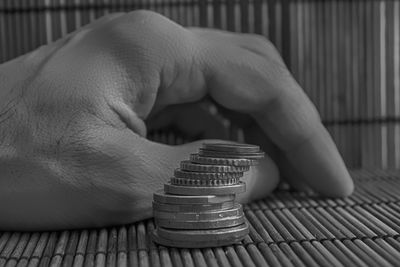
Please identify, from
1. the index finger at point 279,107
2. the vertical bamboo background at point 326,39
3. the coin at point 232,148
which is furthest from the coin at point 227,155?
the vertical bamboo background at point 326,39

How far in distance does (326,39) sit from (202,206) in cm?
80

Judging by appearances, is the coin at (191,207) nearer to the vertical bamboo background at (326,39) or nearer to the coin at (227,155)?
the coin at (227,155)

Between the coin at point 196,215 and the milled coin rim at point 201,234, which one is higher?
the coin at point 196,215

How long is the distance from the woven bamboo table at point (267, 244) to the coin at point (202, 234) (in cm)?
1

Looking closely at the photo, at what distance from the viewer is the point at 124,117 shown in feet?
3.46

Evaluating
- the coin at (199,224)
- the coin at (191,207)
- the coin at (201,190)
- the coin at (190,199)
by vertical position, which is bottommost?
the coin at (199,224)

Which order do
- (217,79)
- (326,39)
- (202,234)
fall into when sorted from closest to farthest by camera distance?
(202,234)
(217,79)
(326,39)

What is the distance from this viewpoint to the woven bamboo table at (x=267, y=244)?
810 mm

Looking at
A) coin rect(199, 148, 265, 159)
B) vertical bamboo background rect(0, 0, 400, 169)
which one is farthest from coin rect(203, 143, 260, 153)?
vertical bamboo background rect(0, 0, 400, 169)

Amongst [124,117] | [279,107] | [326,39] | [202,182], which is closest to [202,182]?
[202,182]

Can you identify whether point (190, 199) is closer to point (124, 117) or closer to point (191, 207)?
point (191, 207)

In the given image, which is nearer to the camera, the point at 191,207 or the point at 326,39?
the point at 191,207

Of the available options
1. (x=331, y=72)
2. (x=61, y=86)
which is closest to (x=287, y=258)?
(x=61, y=86)

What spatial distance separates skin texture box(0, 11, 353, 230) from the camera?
3.17 ft
